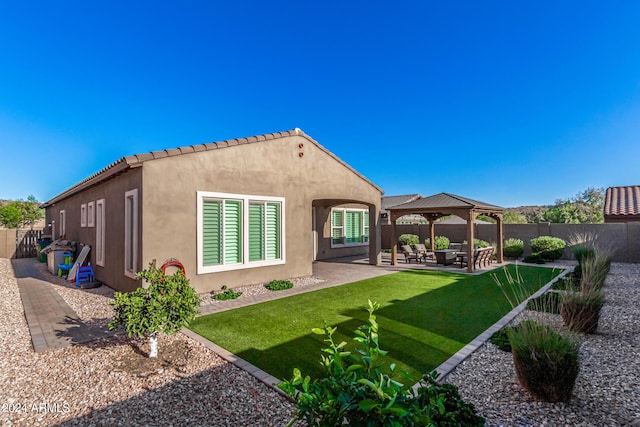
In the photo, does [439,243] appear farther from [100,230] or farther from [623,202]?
[100,230]

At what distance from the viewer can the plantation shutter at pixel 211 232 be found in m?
8.55

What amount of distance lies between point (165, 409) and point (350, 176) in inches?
428

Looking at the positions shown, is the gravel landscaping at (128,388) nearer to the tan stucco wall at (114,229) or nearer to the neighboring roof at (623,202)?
the tan stucco wall at (114,229)

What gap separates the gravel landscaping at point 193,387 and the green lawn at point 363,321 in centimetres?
52

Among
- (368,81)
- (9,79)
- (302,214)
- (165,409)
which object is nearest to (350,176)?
(302,214)

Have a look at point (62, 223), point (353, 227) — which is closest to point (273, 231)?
point (353, 227)

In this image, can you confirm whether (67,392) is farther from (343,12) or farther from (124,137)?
(124,137)

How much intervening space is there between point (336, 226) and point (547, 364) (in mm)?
14446

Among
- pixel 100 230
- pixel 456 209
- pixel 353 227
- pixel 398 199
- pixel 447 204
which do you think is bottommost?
pixel 353 227

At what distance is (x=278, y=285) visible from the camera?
9.43 meters

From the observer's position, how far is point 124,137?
20.9 metres

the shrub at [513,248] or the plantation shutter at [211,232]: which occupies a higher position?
the plantation shutter at [211,232]

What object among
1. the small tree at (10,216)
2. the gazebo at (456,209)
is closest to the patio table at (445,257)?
the gazebo at (456,209)

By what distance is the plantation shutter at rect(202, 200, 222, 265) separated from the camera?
28.1 ft
